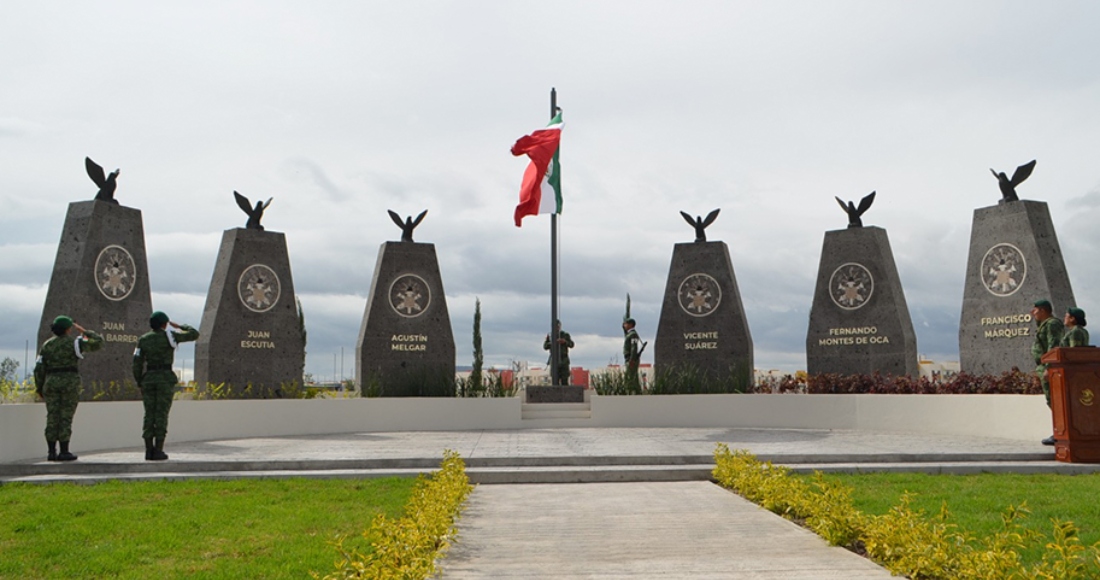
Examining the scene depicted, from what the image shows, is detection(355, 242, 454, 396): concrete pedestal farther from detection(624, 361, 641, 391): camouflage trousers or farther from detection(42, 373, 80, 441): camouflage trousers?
detection(42, 373, 80, 441): camouflage trousers

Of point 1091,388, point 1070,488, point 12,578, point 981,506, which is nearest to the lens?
point 12,578

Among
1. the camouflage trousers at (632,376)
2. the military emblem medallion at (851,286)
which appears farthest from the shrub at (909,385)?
the camouflage trousers at (632,376)

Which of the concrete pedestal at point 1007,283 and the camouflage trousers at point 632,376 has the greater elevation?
the concrete pedestal at point 1007,283

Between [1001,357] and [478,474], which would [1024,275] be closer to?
[1001,357]

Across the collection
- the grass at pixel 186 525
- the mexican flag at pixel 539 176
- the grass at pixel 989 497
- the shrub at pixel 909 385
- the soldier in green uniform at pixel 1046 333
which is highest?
the mexican flag at pixel 539 176

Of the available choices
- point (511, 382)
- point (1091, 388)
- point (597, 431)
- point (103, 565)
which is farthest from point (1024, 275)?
point (103, 565)

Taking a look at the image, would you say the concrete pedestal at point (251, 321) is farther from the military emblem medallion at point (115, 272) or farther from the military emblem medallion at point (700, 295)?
the military emblem medallion at point (700, 295)

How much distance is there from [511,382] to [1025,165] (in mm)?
10581

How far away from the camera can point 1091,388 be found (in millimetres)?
9562

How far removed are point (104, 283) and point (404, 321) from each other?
5.66 m

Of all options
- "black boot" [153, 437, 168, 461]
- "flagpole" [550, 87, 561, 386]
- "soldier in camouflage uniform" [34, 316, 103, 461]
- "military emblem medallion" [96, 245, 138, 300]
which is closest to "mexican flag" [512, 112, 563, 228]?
"flagpole" [550, 87, 561, 386]

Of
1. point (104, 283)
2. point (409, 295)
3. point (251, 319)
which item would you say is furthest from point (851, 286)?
point (104, 283)

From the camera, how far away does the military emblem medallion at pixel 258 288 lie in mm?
16328

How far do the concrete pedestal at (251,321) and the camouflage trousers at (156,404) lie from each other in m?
6.01
